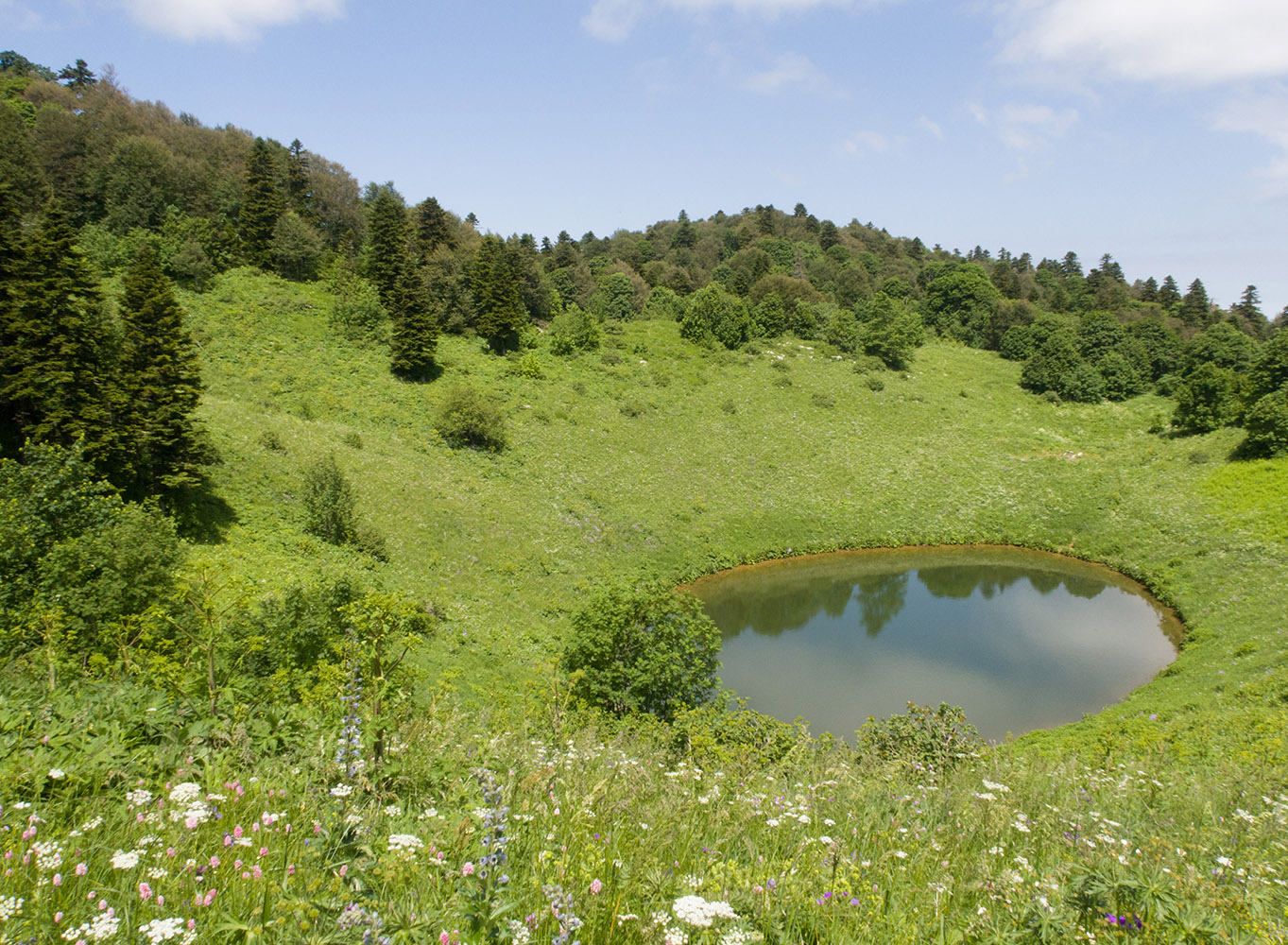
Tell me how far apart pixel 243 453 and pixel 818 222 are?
4621 inches

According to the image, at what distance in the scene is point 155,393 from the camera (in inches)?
777

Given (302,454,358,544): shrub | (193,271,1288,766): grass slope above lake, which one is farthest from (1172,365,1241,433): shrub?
(302,454,358,544): shrub

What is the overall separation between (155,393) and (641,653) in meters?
16.7

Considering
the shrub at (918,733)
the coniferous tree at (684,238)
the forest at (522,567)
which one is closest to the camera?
the forest at (522,567)

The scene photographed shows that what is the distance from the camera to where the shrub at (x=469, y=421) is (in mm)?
33031

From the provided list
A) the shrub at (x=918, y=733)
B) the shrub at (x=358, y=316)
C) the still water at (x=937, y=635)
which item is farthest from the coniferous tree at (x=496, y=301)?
Answer: the shrub at (x=918, y=733)

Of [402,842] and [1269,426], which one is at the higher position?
[1269,426]

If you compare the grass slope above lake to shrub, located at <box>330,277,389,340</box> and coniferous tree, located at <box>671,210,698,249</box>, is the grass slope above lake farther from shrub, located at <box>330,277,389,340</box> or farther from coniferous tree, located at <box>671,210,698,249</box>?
coniferous tree, located at <box>671,210,698,249</box>

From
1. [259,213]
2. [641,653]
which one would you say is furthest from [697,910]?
[259,213]

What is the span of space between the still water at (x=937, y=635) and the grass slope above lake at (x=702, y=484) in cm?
147

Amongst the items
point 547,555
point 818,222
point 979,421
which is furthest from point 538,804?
point 818,222

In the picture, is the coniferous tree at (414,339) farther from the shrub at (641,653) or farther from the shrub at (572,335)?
the shrub at (641,653)

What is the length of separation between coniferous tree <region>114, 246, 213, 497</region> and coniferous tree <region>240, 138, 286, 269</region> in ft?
96.6

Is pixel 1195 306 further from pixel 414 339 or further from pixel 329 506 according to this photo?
pixel 329 506
